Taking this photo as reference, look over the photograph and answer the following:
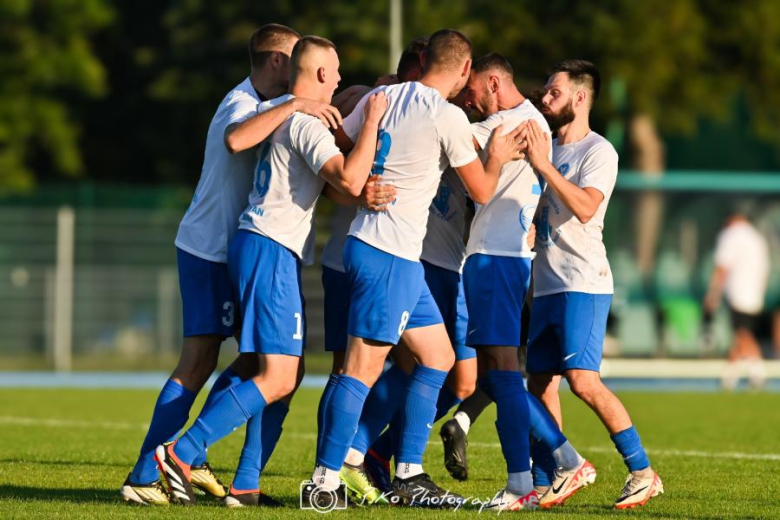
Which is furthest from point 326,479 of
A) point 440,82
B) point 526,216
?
point 440,82

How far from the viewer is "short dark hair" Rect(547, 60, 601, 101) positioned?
25.0ft

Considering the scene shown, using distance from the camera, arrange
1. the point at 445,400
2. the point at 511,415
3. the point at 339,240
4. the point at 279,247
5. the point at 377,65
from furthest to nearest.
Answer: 1. the point at 377,65
2. the point at 445,400
3. the point at 339,240
4. the point at 511,415
5. the point at 279,247

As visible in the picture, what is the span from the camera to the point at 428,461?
30.4 feet

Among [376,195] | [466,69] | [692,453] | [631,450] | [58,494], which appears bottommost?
[692,453]

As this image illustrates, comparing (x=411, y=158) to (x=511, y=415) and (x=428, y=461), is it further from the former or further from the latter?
(x=428, y=461)

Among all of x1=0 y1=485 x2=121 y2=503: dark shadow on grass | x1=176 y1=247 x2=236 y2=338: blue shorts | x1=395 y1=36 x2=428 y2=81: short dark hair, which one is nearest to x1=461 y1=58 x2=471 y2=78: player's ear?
x1=395 y1=36 x2=428 y2=81: short dark hair

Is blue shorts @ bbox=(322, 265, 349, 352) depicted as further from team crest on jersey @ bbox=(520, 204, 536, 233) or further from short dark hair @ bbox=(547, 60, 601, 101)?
short dark hair @ bbox=(547, 60, 601, 101)

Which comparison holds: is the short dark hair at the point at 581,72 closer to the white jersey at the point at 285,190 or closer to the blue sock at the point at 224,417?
the white jersey at the point at 285,190

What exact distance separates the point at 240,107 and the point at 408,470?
2030mm

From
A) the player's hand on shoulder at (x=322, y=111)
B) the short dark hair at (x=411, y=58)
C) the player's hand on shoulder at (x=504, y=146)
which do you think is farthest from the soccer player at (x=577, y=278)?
the player's hand on shoulder at (x=322, y=111)

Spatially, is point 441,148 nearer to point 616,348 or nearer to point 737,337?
point 737,337

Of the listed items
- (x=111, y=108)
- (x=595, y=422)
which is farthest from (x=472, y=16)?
(x=595, y=422)

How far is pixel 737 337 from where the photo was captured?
19.4m

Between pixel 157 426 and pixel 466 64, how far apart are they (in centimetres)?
241
